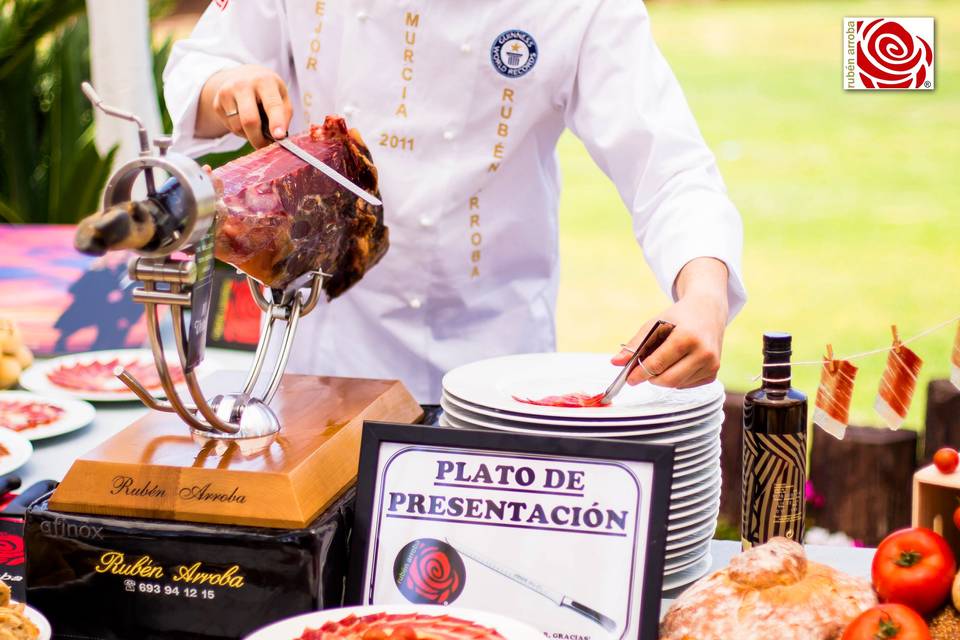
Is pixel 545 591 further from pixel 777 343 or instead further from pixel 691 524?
pixel 777 343

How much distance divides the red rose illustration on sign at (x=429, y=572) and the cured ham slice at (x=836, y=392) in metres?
0.46

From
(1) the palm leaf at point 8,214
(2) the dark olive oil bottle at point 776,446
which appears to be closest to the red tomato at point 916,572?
(2) the dark olive oil bottle at point 776,446

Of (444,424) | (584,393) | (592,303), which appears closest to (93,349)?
(444,424)

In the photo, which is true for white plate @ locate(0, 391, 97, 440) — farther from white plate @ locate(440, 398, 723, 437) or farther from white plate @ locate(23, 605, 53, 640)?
white plate @ locate(440, 398, 723, 437)

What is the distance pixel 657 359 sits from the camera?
1281 mm

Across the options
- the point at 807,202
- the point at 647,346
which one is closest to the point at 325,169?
the point at 647,346

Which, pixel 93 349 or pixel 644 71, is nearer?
pixel 644 71

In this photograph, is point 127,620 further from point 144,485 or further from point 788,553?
point 788,553

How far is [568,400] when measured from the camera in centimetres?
135

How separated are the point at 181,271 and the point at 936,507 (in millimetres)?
814

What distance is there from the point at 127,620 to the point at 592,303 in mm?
6354

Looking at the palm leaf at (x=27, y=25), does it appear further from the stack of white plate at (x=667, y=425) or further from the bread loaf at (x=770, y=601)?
the bread loaf at (x=770, y=601)

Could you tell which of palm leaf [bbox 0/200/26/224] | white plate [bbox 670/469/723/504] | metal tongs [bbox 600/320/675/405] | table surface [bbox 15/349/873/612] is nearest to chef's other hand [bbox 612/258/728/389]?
metal tongs [bbox 600/320/675/405]

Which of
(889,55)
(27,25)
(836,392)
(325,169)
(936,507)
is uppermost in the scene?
(27,25)
